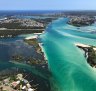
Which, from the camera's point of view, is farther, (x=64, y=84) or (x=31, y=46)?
(x=31, y=46)

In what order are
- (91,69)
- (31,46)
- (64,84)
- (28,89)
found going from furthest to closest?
(31,46), (91,69), (64,84), (28,89)

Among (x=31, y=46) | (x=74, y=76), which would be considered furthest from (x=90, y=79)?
(x=31, y=46)

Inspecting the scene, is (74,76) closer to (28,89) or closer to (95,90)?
(95,90)

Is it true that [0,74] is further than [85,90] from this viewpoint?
Yes

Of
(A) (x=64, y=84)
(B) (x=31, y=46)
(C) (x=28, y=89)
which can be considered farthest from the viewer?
(B) (x=31, y=46)

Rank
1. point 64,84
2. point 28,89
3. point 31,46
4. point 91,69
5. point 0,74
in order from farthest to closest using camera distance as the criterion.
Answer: point 31,46, point 91,69, point 0,74, point 64,84, point 28,89

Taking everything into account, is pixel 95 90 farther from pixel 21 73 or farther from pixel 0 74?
pixel 0 74

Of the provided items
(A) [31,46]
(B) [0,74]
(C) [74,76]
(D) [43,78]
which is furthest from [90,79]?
(A) [31,46]

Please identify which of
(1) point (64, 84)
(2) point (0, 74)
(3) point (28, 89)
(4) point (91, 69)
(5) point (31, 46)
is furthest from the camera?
(5) point (31, 46)

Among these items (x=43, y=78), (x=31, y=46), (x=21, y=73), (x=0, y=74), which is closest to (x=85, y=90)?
(x=43, y=78)
